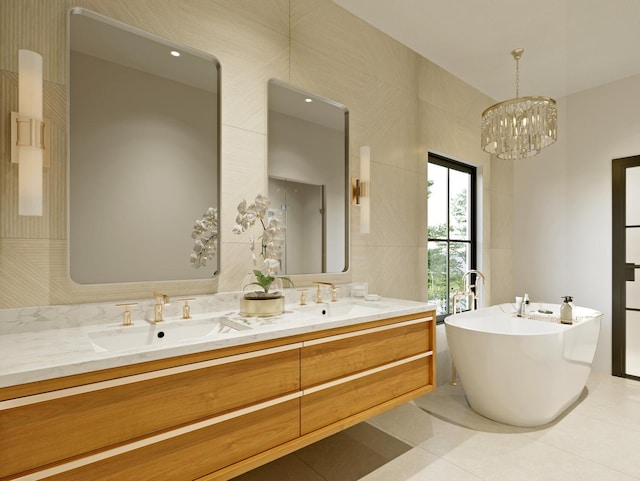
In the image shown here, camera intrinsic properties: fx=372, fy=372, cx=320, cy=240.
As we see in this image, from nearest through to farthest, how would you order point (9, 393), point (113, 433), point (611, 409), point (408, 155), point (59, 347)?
1. point (9, 393)
2. point (113, 433)
3. point (59, 347)
4. point (611, 409)
5. point (408, 155)

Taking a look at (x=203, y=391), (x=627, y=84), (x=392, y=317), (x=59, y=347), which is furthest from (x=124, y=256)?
(x=627, y=84)

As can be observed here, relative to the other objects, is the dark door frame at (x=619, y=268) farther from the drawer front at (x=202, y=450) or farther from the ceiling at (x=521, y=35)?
the drawer front at (x=202, y=450)

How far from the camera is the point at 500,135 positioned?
278 cm

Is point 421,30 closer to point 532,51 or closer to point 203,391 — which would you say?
point 532,51

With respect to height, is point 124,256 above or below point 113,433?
above

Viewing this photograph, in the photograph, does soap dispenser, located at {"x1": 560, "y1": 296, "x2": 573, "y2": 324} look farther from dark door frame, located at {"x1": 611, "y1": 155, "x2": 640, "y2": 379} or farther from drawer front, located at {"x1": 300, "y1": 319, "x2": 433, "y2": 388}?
drawer front, located at {"x1": 300, "y1": 319, "x2": 433, "y2": 388}

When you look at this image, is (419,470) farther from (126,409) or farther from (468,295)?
(468,295)

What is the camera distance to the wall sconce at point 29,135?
128 cm

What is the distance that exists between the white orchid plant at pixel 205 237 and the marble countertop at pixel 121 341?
0.87 feet

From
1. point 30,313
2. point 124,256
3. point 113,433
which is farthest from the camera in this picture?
point 124,256

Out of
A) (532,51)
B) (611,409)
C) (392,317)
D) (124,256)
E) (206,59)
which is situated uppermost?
(532,51)

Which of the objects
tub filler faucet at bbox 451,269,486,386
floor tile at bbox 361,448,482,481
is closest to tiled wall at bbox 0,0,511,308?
tub filler faucet at bbox 451,269,486,386

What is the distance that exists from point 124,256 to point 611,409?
3378 mm

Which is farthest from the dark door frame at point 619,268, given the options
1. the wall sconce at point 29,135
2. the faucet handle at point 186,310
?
the wall sconce at point 29,135
